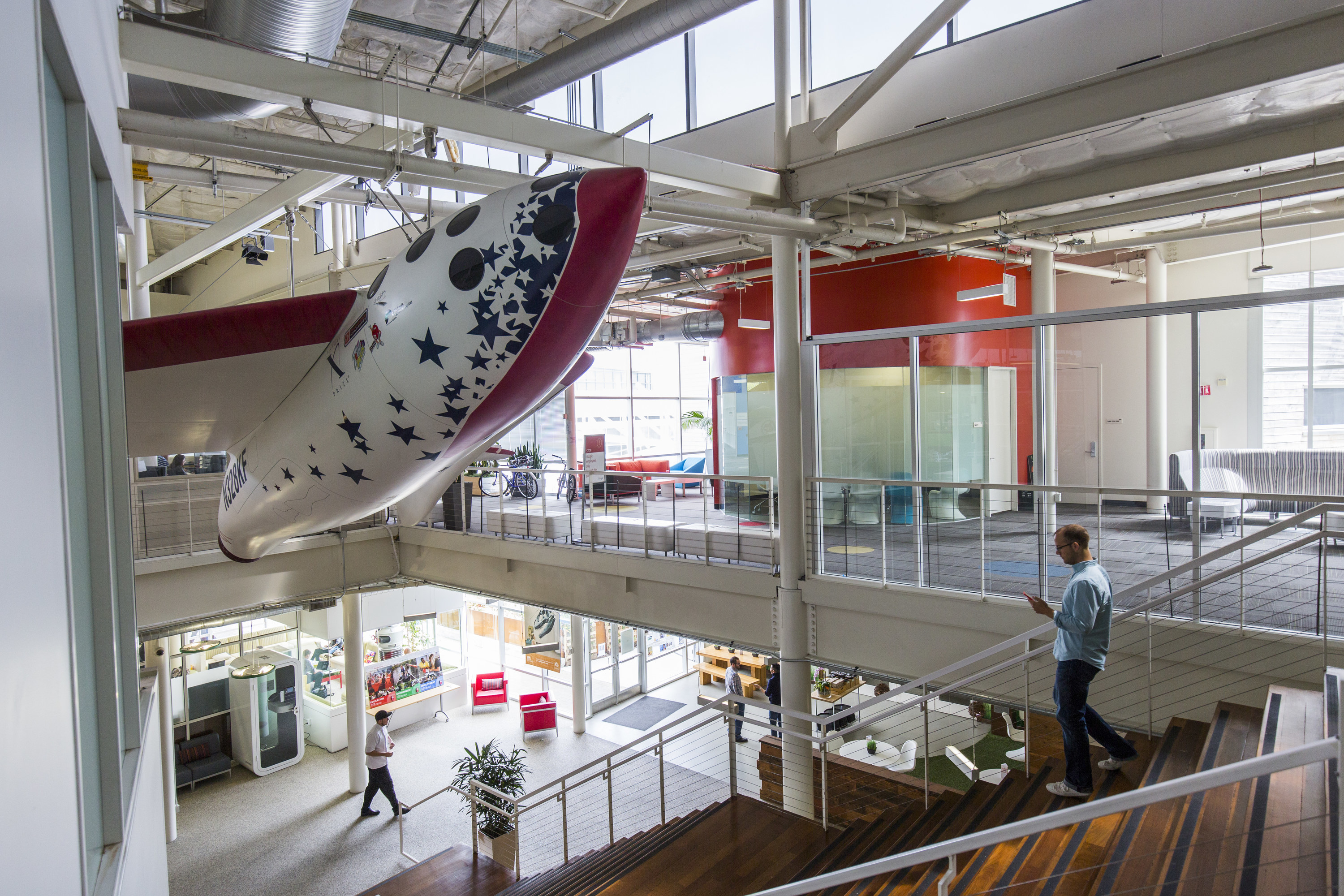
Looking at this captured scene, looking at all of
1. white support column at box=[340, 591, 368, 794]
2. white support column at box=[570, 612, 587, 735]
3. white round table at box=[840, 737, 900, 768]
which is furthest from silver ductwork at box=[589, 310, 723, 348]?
white round table at box=[840, 737, 900, 768]

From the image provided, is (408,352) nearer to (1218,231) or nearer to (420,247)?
(420,247)

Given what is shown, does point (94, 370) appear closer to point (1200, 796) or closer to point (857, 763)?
point (1200, 796)

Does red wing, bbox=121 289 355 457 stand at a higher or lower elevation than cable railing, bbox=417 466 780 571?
higher

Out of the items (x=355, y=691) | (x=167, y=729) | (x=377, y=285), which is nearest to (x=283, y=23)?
(x=377, y=285)

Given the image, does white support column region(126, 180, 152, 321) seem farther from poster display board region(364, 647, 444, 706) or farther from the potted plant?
poster display board region(364, 647, 444, 706)

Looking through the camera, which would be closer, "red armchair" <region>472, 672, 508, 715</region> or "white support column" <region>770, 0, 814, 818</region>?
"white support column" <region>770, 0, 814, 818</region>

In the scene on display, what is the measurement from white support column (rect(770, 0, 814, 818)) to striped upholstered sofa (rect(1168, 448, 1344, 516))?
2.71 metres

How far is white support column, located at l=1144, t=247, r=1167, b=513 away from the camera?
5.01m

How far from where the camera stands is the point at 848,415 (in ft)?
23.5

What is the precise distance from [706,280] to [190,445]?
7248mm

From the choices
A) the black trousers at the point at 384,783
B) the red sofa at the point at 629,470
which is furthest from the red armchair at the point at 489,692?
the black trousers at the point at 384,783

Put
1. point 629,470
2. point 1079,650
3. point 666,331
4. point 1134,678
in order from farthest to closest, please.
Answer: point 629,470 → point 666,331 → point 1134,678 → point 1079,650

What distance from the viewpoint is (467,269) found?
2627 millimetres

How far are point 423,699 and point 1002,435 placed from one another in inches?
402
